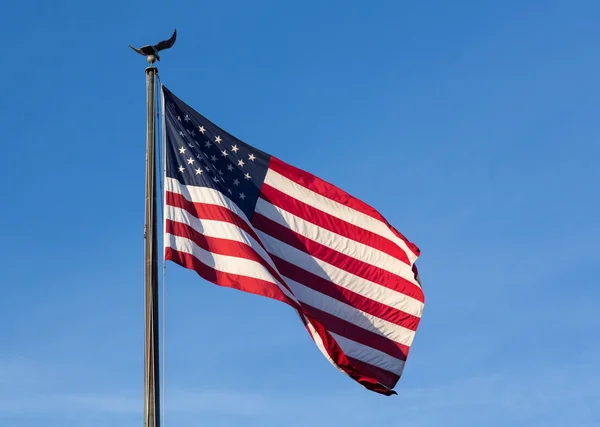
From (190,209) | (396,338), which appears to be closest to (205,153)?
(190,209)

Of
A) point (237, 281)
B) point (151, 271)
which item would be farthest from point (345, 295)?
point (151, 271)

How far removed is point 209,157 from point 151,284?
13.6ft

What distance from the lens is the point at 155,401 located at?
15.1 meters

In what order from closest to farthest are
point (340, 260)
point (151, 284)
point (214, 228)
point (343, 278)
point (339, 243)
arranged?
point (151, 284) → point (214, 228) → point (343, 278) → point (340, 260) → point (339, 243)

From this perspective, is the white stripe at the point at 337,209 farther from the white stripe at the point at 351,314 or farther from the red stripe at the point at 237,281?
the red stripe at the point at 237,281

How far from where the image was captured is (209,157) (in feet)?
63.5

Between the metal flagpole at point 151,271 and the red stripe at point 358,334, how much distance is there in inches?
178

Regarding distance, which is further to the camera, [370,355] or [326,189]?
[326,189]

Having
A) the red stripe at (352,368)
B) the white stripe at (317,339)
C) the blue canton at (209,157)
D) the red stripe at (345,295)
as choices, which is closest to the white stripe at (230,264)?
the white stripe at (317,339)

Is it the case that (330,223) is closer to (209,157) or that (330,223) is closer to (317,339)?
(317,339)

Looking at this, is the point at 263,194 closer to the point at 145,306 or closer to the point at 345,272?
the point at 345,272

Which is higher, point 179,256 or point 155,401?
point 179,256

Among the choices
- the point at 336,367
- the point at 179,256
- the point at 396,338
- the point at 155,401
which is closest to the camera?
the point at 155,401

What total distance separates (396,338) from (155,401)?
6.86 meters
